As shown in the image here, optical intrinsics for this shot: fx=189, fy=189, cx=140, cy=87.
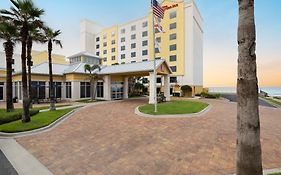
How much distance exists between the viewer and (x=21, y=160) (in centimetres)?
762

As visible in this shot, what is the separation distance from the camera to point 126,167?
658 centimetres

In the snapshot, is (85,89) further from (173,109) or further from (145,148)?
(145,148)

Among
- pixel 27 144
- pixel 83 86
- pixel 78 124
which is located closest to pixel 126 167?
pixel 27 144

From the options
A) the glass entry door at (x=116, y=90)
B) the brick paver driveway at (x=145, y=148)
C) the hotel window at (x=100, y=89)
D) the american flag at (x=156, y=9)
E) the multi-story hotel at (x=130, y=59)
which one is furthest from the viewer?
the hotel window at (x=100, y=89)

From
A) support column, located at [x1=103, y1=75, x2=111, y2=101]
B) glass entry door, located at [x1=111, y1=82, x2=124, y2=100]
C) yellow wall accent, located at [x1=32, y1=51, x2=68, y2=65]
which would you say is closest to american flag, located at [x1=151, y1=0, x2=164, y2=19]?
support column, located at [x1=103, y1=75, x2=111, y2=101]

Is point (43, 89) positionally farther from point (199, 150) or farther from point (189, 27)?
point (189, 27)

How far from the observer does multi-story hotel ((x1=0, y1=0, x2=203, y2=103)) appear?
29812 millimetres

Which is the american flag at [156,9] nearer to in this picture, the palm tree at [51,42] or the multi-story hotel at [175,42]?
the palm tree at [51,42]

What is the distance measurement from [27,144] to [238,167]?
9.91 metres

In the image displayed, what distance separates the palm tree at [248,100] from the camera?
349 centimetres

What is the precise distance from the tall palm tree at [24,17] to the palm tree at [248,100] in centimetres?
1427

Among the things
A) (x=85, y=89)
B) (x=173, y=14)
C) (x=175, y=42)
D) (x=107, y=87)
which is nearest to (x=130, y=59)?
(x=175, y=42)

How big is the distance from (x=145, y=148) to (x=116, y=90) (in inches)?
1042

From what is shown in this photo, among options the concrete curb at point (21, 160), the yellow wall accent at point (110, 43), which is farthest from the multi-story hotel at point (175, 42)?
the concrete curb at point (21, 160)
